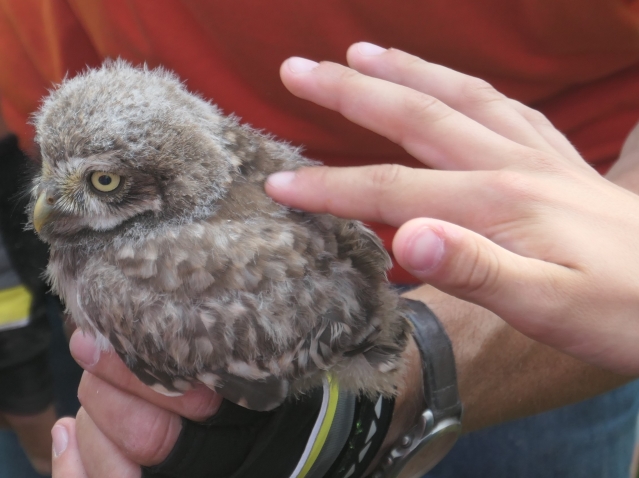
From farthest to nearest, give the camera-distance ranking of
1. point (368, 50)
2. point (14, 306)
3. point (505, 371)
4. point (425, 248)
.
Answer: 1. point (14, 306)
2. point (505, 371)
3. point (368, 50)
4. point (425, 248)

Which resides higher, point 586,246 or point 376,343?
point 586,246

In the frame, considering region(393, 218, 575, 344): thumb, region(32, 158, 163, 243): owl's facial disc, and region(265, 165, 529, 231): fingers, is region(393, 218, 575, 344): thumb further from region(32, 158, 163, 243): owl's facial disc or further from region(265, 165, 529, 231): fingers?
region(32, 158, 163, 243): owl's facial disc

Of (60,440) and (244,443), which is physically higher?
(244,443)

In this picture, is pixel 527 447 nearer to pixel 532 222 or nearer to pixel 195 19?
pixel 532 222

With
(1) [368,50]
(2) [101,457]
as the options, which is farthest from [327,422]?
(1) [368,50]

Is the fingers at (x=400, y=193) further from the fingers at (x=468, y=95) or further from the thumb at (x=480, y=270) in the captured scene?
the fingers at (x=468, y=95)

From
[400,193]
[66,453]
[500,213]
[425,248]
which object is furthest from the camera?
[66,453]

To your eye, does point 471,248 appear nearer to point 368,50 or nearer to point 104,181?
point 104,181

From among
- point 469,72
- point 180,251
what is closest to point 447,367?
point 180,251
